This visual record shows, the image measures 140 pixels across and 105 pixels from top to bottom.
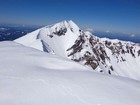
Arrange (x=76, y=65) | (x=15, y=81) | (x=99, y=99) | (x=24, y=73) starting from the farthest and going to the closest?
(x=76, y=65)
(x=24, y=73)
(x=15, y=81)
(x=99, y=99)

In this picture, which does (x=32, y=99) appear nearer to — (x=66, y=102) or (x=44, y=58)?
(x=66, y=102)

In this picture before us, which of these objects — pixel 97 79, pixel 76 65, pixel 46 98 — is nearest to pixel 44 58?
pixel 76 65

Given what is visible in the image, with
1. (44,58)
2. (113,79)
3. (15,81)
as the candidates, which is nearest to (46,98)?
(15,81)

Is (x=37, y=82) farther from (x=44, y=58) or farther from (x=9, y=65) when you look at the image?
(x=44, y=58)

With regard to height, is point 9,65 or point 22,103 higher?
point 9,65

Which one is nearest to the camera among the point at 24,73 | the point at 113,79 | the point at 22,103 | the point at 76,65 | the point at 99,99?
the point at 22,103

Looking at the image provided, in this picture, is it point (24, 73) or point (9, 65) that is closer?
point (24, 73)
